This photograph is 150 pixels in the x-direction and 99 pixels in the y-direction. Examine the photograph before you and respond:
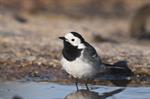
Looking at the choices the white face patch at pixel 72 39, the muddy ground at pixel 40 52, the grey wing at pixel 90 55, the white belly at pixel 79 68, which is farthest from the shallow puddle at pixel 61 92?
the white face patch at pixel 72 39

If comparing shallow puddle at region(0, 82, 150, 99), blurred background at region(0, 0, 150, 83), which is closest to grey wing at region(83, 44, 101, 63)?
Answer: shallow puddle at region(0, 82, 150, 99)

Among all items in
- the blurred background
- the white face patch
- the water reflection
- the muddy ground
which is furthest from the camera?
the blurred background

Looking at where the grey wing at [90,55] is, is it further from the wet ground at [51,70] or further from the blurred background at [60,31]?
the blurred background at [60,31]

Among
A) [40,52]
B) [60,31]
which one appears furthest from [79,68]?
[60,31]

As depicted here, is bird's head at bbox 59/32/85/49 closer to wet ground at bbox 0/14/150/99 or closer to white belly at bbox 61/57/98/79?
white belly at bbox 61/57/98/79

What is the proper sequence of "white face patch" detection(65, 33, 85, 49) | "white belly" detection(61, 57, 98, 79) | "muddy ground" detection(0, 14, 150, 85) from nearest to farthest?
"white belly" detection(61, 57, 98, 79) < "white face patch" detection(65, 33, 85, 49) < "muddy ground" detection(0, 14, 150, 85)

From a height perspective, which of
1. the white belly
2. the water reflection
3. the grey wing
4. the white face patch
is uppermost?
the white face patch

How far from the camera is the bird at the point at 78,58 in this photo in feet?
32.0

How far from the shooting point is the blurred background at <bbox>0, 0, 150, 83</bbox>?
12.2 m

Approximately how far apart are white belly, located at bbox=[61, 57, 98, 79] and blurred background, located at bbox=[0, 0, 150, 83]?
143 cm

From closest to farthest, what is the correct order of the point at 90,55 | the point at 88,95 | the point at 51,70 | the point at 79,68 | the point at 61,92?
the point at 88,95 → the point at 79,68 → the point at 61,92 → the point at 90,55 → the point at 51,70

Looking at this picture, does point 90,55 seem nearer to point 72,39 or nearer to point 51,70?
point 72,39

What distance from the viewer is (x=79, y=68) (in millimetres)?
9727

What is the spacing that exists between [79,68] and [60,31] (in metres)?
9.46
